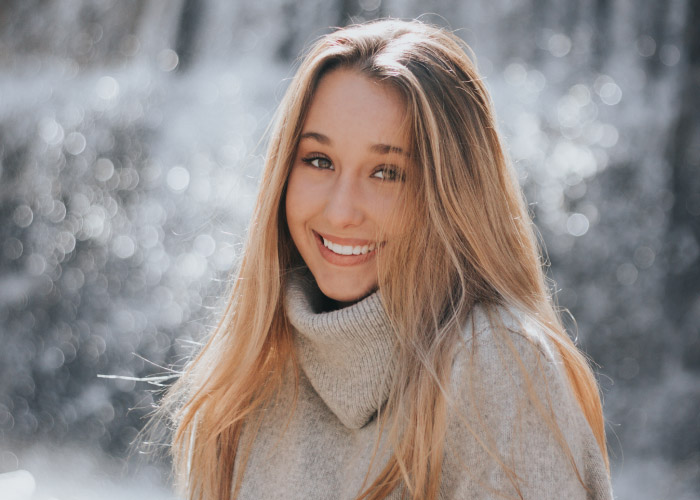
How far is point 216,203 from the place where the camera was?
6.79 metres

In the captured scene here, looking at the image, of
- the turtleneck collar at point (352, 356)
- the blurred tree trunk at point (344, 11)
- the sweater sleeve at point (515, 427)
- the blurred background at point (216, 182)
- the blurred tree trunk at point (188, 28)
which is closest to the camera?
the sweater sleeve at point (515, 427)

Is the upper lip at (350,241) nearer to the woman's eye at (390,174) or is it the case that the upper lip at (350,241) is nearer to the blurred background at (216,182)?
the woman's eye at (390,174)

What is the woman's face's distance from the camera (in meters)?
1.69

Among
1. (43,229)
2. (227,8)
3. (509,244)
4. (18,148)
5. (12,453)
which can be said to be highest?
(227,8)

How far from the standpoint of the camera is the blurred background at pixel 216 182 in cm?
556

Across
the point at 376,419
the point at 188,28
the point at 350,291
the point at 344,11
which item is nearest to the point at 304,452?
the point at 376,419

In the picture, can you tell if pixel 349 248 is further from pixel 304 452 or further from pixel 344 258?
pixel 304 452

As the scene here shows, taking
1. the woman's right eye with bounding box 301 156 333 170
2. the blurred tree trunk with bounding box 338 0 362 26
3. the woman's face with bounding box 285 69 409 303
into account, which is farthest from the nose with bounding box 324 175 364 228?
the blurred tree trunk with bounding box 338 0 362 26

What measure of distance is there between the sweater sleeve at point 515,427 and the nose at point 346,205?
0.39 metres

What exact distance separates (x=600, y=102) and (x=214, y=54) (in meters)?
3.64

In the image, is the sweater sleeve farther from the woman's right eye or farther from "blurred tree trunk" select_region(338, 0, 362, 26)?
"blurred tree trunk" select_region(338, 0, 362, 26)

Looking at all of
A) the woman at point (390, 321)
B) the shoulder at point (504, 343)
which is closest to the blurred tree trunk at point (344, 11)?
the woman at point (390, 321)

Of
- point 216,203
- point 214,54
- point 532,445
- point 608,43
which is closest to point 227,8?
point 214,54

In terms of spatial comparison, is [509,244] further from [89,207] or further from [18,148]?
[18,148]
